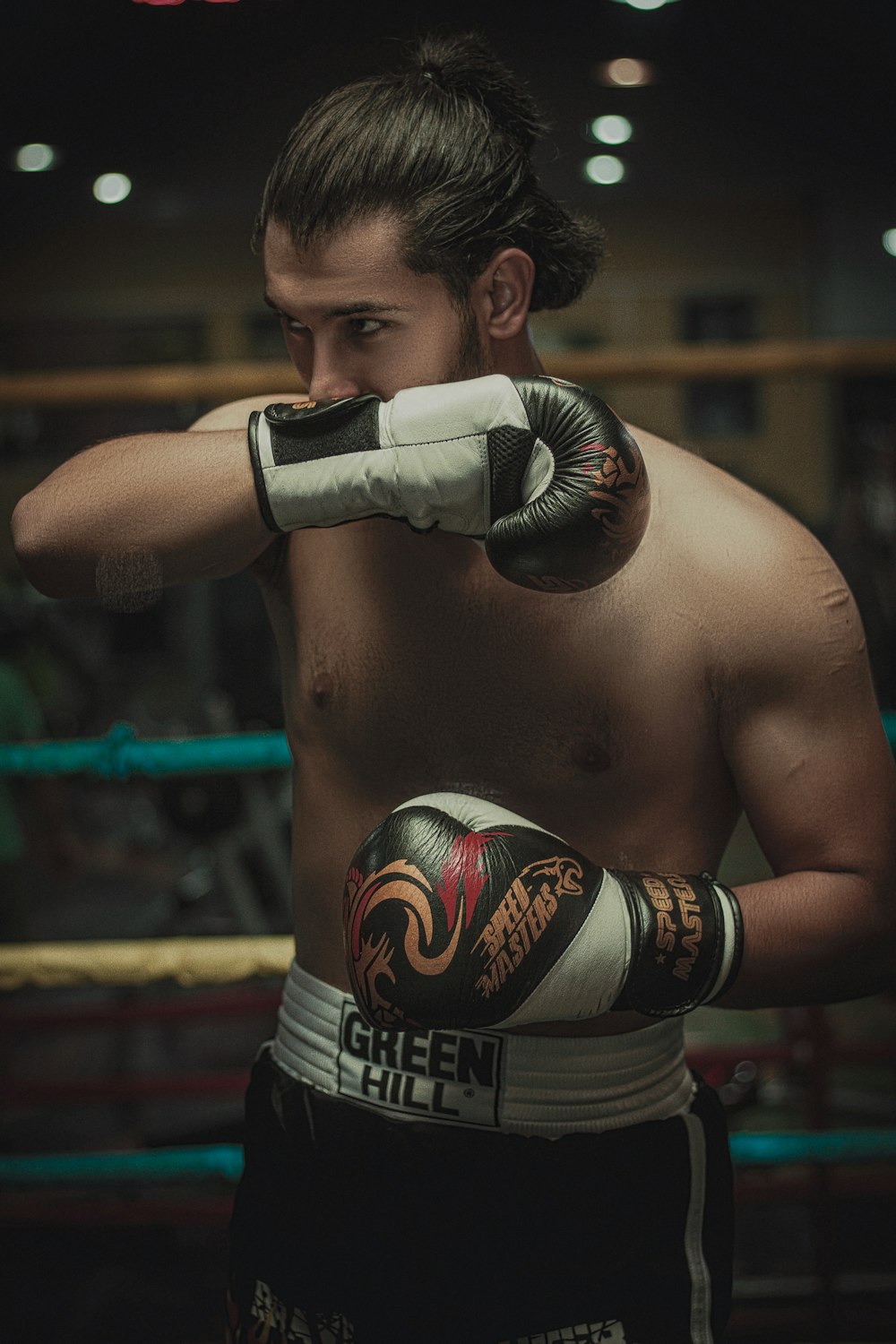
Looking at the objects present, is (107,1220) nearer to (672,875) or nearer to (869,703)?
(672,875)

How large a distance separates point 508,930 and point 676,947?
0.13m


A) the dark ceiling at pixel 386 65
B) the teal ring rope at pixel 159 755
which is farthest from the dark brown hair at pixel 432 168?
the teal ring rope at pixel 159 755

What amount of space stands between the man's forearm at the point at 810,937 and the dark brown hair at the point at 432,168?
54 centimetres

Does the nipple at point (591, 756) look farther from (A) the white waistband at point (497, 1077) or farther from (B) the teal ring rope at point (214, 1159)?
(B) the teal ring rope at point (214, 1159)

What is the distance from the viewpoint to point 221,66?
50.2 inches

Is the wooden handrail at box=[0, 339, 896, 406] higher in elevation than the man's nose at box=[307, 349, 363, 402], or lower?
lower

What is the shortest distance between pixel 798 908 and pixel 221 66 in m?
1.09

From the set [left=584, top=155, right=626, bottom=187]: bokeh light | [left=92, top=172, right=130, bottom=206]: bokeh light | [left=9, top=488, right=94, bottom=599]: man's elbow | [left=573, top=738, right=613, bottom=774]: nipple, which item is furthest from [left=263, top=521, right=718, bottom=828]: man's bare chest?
[left=92, top=172, right=130, bottom=206]: bokeh light

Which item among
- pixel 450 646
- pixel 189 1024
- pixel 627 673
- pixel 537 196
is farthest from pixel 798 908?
pixel 189 1024

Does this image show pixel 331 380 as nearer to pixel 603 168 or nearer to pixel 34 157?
pixel 603 168

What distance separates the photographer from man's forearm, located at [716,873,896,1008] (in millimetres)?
881

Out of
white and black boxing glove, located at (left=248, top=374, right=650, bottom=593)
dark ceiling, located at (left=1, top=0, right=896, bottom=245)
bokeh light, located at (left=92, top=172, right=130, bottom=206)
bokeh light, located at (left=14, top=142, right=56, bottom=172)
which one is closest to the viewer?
white and black boxing glove, located at (left=248, top=374, right=650, bottom=593)

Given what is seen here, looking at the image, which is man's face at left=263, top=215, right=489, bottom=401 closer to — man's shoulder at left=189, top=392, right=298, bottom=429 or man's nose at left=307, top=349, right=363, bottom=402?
man's nose at left=307, top=349, right=363, bottom=402

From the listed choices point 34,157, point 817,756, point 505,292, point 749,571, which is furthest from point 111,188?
point 817,756
